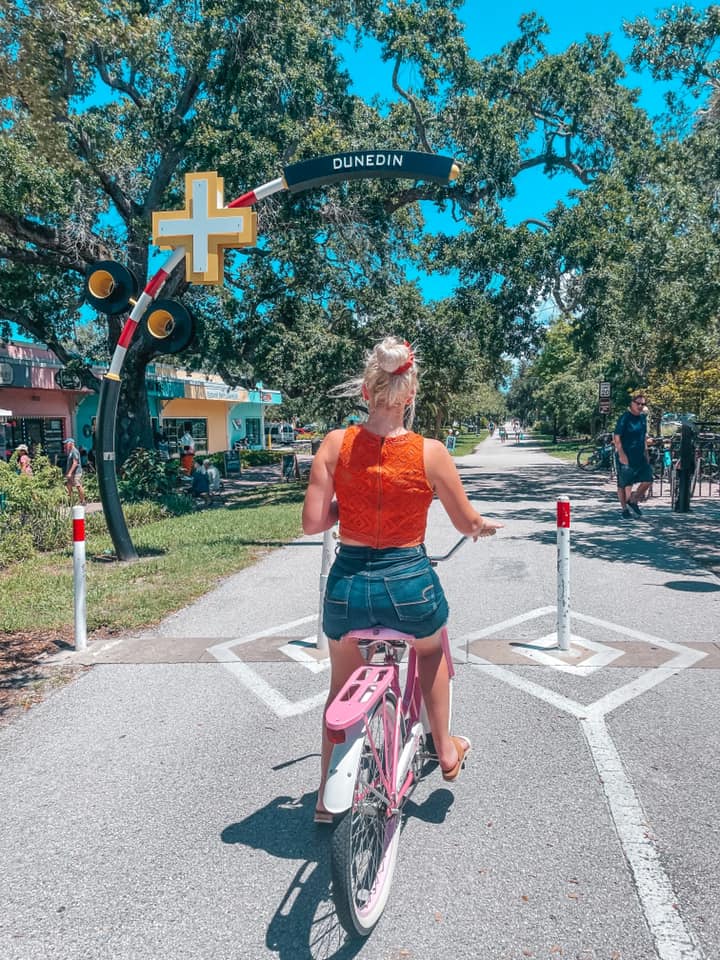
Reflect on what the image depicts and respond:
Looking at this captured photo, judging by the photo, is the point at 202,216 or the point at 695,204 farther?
the point at 695,204

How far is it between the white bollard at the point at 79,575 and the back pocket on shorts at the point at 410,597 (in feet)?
12.7

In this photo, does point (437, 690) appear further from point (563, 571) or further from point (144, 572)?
point (144, 572)

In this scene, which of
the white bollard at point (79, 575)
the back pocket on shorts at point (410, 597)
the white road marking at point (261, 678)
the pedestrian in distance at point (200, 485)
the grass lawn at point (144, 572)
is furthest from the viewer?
the pedestrian in distance at point (200, 485)

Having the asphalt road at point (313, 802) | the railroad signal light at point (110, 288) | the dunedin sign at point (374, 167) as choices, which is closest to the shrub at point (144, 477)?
the railroad signal light at point (110, 288)

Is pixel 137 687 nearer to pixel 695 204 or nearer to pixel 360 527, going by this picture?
pixel 360 527

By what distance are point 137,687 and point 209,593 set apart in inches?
119

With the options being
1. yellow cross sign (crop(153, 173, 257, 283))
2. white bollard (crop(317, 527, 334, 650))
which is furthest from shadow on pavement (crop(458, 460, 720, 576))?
yellow cross sign (crop(153, 173, 257, 283))

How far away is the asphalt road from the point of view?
2617 mm

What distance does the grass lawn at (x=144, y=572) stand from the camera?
7145 mm

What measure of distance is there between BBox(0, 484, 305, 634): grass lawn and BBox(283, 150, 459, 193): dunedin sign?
15.5 feet

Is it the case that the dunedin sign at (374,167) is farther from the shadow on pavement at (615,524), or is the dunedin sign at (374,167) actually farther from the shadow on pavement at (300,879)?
the shadow on pavement at (300,879)

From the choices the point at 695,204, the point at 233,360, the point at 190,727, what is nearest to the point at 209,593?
the point at 190,727

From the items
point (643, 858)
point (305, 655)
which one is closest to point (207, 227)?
point (305, 655)

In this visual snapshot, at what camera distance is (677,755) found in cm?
396
